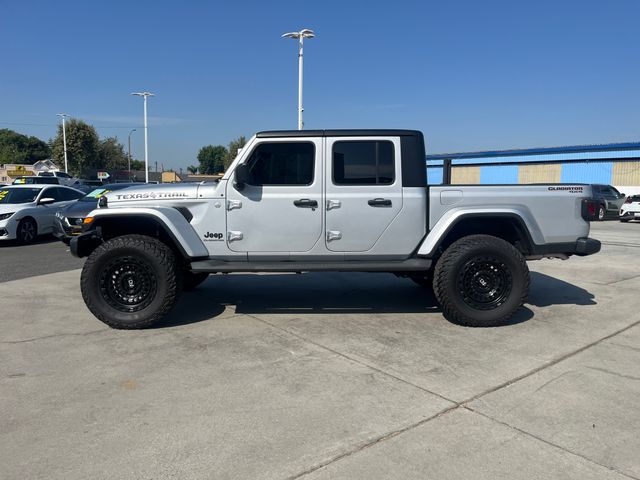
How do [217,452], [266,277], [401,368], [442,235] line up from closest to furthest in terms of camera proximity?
[217,452] → [401,368] → [442,235] → [266,277]

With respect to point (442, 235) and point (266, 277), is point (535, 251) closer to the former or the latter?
point (442, 235)

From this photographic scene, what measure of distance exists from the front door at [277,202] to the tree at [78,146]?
208ft

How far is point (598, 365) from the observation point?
429cm

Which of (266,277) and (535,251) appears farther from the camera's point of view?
(266,277)

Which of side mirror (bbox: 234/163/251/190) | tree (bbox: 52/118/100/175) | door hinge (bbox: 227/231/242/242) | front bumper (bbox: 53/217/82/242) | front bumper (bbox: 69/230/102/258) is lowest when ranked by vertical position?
front bumper (bbox: 53/217/82/242)

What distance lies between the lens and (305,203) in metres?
5.26

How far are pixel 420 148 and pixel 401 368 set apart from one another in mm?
2445

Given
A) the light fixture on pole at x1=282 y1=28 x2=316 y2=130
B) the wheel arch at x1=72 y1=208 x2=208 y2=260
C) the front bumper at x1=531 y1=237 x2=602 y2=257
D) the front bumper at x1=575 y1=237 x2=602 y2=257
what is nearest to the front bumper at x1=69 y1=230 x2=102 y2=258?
the wheel arch at x1=72 y1=208 x2=208 y2=260

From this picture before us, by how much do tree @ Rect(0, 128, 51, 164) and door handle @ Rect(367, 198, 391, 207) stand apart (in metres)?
106

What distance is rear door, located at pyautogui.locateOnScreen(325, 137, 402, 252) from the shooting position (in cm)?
530

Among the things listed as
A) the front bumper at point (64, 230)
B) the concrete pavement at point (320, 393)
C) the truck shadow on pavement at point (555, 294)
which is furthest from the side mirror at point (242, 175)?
the front bumper at point (64, 230)

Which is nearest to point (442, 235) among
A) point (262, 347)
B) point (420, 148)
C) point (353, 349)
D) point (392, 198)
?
point (392, 198)

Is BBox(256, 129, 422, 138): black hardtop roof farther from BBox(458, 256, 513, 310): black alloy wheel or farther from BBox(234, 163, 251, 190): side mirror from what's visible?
BBox(458, 256, 513, 310): black alloy wheel

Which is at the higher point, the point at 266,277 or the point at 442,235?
the point at 442,235
